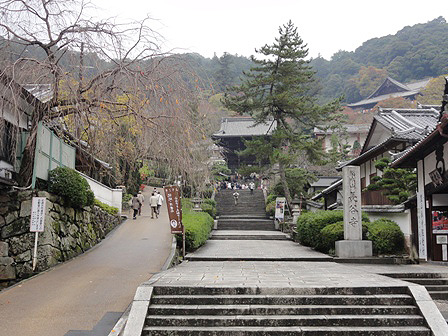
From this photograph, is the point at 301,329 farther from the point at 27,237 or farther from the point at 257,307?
the point at 27,237

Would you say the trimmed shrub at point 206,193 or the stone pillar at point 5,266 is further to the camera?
the trimmed shrub at point 206,193

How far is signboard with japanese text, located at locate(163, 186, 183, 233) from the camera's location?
43.7 ft

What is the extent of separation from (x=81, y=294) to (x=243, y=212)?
93.8 feet

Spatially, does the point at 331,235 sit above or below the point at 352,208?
below

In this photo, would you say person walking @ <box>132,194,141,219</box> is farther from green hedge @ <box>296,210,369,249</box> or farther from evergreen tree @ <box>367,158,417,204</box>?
evergreen tree @ <box>367,158,417,204</box>

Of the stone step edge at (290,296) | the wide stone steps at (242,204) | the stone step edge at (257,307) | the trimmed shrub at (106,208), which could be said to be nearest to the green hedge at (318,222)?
the stone step edge at (290,296)

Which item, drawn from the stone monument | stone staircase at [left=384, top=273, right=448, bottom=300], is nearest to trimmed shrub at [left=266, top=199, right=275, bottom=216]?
the stone monument

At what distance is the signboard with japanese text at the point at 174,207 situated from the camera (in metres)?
13.3

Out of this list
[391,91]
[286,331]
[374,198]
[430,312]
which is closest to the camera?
[286,331]

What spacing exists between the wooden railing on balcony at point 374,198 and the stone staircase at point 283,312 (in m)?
9.73

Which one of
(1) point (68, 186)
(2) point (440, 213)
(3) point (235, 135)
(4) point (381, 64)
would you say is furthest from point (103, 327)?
(4) point (381, 64)

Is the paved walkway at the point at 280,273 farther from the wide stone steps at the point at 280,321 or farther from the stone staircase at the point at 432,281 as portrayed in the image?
the wide stone steps at the point at 280,321

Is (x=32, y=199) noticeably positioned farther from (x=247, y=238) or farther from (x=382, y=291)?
(x=247, y=238)

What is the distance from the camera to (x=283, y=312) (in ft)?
24.6
